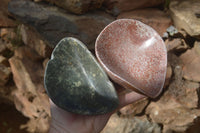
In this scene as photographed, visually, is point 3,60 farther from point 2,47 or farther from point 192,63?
point 192,63

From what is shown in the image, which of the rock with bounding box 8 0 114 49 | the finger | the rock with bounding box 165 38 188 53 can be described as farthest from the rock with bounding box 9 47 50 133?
the rock with bounding box 165 38 188 53

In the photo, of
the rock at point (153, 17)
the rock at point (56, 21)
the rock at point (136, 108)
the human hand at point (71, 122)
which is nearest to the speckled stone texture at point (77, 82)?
the human hand at point (71, 122)

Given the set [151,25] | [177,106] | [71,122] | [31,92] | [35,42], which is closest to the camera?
[71,122]

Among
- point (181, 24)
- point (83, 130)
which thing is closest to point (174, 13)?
point (181, 24)

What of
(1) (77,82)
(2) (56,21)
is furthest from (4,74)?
(1) (77,82)

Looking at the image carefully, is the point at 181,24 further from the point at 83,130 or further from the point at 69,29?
the point at 83,130

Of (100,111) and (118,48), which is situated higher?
(118,48)
